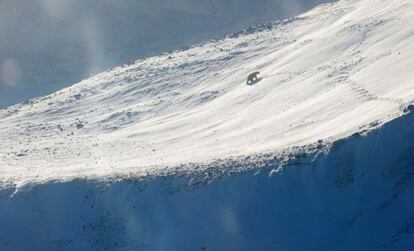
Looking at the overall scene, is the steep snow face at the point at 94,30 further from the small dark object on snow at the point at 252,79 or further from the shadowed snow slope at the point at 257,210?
the shadowed snow slope at the point at 257,210

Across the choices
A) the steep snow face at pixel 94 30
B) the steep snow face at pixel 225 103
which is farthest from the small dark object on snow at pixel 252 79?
the steep snow face at pixel 94 30

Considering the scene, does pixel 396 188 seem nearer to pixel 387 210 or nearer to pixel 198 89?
pixel 387 210

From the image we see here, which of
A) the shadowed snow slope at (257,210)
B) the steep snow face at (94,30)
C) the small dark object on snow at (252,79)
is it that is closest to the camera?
the shadowed snow slope at (257,210)

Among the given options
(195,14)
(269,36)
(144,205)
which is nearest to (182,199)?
(144,205)

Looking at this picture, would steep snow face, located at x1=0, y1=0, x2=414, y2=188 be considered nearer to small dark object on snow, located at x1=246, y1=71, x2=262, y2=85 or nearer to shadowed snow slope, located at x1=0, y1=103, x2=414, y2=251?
small dark object on snow, located at x1=246, y1=71, x2=262, y2=85

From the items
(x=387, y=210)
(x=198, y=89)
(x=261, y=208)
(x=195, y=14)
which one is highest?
(x=195, y=14)

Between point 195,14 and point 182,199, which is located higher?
point 195,14
